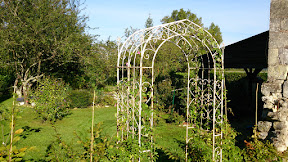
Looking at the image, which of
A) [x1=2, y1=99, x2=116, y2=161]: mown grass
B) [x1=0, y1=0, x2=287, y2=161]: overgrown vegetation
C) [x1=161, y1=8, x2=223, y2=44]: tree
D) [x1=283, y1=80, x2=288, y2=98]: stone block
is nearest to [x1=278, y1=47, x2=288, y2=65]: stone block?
[x1=283, y1=80, x2=288, y2=98]: stone block

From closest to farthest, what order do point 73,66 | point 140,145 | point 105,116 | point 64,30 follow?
point 140,145 < point 105,116 < point 64,30 < point 73,66

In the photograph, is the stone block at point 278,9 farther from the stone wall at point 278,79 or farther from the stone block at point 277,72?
the stone block at point 277,72

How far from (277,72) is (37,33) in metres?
9.27

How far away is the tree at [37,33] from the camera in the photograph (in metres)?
9.95

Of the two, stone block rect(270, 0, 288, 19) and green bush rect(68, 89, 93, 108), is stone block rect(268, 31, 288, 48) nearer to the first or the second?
stone block rect(270, 0, 288, 19)

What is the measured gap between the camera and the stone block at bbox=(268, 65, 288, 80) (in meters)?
4.73

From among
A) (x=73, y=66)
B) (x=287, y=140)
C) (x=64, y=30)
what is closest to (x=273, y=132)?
(x=287, y=140)

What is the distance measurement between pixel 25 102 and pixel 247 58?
9901 millimetres

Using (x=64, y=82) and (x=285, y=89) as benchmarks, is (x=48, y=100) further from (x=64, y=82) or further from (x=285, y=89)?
(x=285, y=89)

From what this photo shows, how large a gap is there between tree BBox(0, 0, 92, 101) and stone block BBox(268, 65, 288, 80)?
8349 millimetres

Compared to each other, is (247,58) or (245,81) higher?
(247,58)

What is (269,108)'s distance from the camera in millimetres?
4762

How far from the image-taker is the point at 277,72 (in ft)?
15.6

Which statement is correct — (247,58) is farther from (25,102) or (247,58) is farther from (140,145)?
(25,102)
